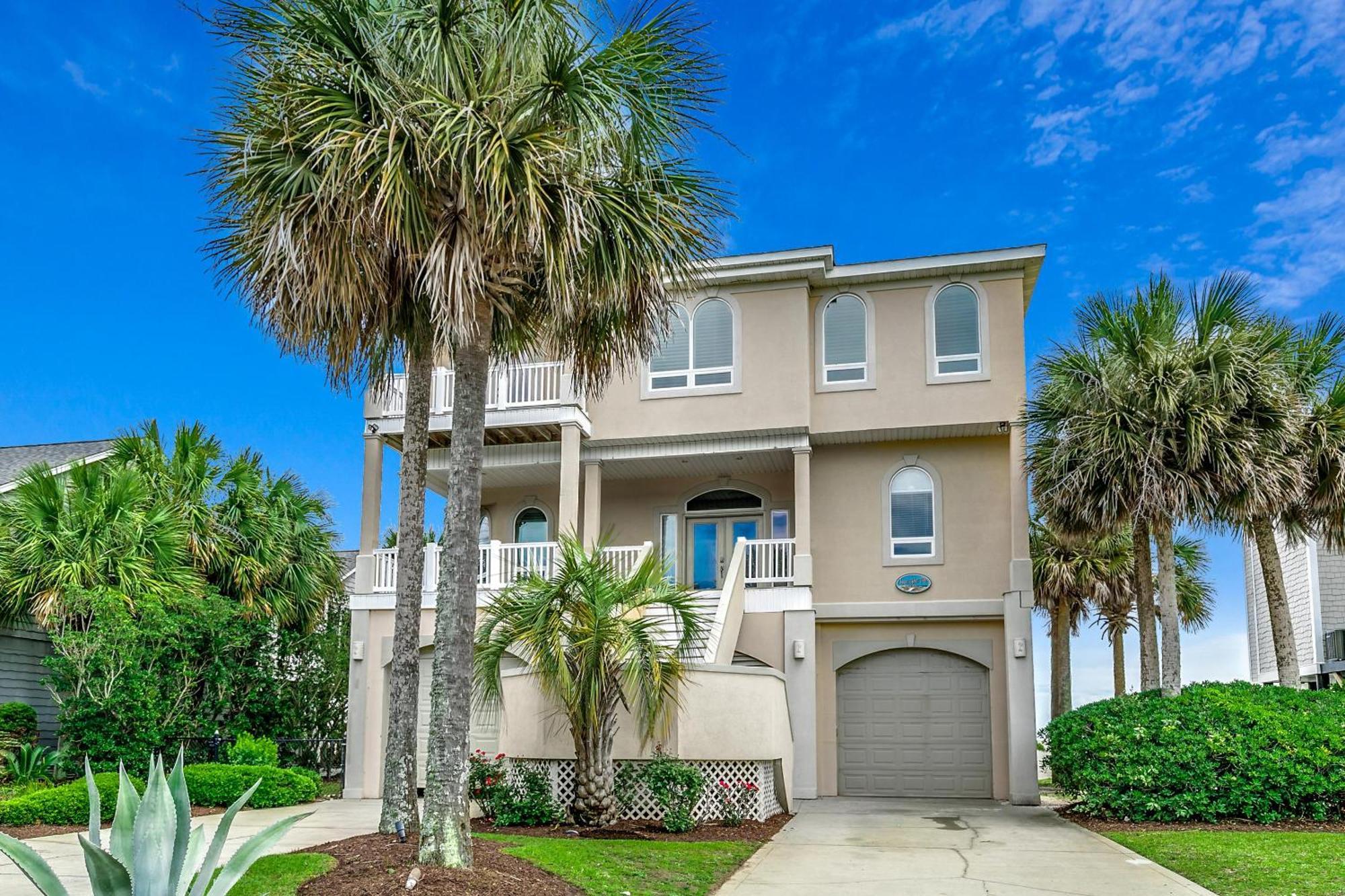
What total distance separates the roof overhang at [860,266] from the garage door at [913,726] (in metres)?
6.74

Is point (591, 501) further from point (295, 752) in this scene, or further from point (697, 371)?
point (295, 752)

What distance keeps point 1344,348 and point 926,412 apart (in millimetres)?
6430

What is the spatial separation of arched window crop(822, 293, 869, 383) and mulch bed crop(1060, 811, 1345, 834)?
8.97 metres

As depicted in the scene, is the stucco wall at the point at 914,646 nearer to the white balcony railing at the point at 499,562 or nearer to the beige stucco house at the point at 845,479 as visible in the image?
the beige stucco house at the point at 845,479

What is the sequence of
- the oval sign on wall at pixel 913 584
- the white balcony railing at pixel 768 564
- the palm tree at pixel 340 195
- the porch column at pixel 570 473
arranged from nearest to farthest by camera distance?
the palm tree at pixel 340 195, the porch column at pixel 570 473, the white balcony railing at pixel 768 564, the oval sign on wall at pixel 913 584

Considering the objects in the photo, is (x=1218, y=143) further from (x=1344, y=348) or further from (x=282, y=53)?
(x=282, y=53)

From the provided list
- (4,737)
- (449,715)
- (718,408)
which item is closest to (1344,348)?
(718,408)

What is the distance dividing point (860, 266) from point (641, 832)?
1160 centimetres

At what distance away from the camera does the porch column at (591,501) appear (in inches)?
806

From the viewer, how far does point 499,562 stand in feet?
65.7

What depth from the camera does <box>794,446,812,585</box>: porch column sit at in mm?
19594

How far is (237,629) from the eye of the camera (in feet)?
62.6

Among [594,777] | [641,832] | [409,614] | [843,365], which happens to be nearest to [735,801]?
[641,832]

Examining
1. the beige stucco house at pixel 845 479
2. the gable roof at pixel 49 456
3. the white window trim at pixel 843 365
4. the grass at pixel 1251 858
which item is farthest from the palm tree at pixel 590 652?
the gable roof at pixel 49 456
